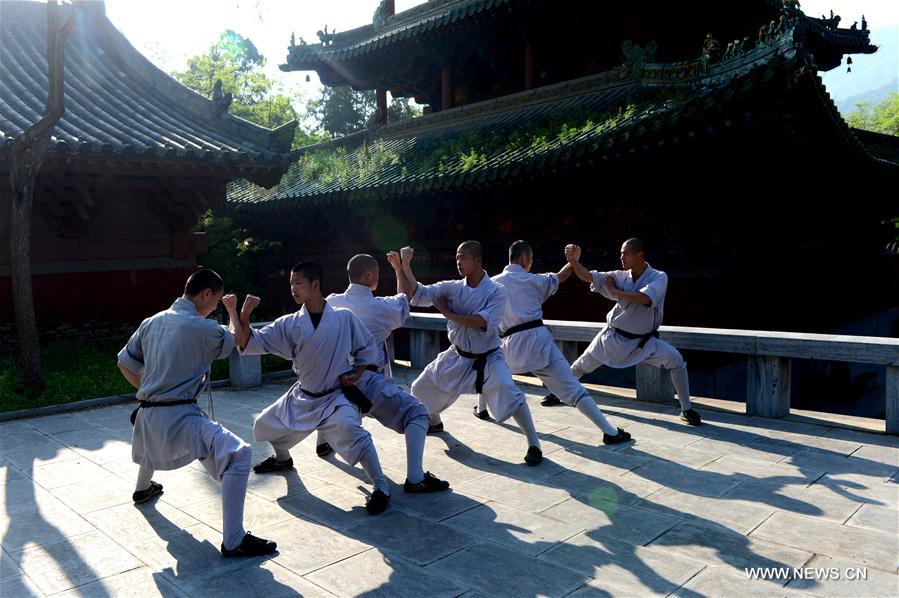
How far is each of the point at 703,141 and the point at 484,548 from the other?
7.21 meters

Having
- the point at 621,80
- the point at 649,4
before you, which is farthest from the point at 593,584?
the point at 649,4

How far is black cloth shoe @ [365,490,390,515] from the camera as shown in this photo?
4.63 m

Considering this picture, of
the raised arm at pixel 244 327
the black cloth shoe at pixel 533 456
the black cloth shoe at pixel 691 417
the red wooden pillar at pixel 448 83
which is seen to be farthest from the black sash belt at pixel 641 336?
the red wooden pillar at pixel 448 83

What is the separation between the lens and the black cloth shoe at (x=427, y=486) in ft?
16.5

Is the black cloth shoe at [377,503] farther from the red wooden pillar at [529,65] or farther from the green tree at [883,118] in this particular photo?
the green tree at [883,118]

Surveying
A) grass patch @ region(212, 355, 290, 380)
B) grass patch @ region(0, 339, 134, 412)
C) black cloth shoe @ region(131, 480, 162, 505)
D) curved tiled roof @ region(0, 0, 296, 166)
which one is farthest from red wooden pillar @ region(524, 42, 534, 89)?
black cloth shoe @ region(131, 480, 162, 505)

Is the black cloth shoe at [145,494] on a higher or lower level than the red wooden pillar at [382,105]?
lower

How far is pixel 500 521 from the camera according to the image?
14.7ft

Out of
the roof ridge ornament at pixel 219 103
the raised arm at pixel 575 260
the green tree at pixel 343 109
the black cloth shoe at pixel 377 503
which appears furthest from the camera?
the green tree at pixel 343 109

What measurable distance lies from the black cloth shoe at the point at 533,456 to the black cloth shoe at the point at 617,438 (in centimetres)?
84

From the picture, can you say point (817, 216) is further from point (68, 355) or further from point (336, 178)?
point (68, 355)

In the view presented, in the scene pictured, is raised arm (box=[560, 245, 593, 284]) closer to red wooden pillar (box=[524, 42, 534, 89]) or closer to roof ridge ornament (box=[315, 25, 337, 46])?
red wooden pillar (box=[524, 42, 534, 89])

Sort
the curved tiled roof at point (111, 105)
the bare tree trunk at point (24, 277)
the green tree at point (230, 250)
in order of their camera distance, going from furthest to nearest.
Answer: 1. the green tree at point (230, 250)
2. the curved tiled roof at point (111, 105)
3. the bare tree trunk at point (24, 277)

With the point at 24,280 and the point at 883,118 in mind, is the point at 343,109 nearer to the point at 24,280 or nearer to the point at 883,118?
the point at 883,118
